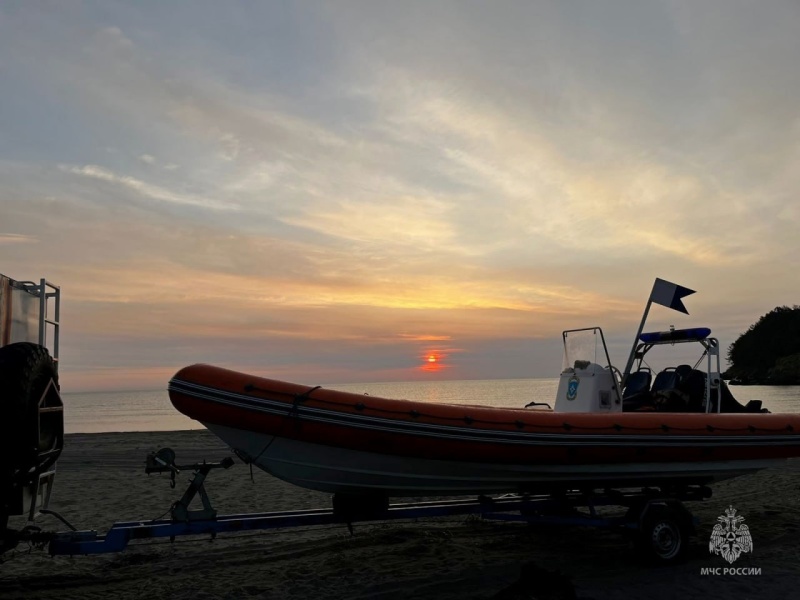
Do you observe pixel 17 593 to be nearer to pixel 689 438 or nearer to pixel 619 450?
pixel 619 450

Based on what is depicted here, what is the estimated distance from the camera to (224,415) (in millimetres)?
4957

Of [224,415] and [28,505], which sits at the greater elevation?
[224,415]

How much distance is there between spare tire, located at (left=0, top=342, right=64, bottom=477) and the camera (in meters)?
4.13

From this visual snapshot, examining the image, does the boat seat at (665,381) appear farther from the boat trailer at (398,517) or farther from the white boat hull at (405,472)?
the white boat hull at (405,472)

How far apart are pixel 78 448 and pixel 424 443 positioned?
15215 millimetres

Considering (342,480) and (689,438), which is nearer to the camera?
(342,480)

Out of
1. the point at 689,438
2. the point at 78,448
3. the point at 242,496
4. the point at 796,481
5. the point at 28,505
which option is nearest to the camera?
the point at 28,505

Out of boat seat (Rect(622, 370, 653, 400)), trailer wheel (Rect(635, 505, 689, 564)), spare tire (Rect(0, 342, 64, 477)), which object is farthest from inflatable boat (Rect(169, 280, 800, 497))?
boat seat (Rect(622, 370, 653, 400))

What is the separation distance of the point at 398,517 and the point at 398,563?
0.83 m

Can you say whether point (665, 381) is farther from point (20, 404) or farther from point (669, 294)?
point (20, 404)

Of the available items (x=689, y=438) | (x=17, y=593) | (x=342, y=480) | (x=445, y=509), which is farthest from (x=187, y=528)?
(x=689, y=438)

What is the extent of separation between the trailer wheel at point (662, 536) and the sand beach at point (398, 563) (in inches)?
4.9

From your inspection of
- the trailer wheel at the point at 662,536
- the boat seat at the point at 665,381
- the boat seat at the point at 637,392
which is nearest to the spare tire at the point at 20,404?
the trailer wheel at the point at 662,536

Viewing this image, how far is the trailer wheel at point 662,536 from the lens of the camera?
5805 millimetres
